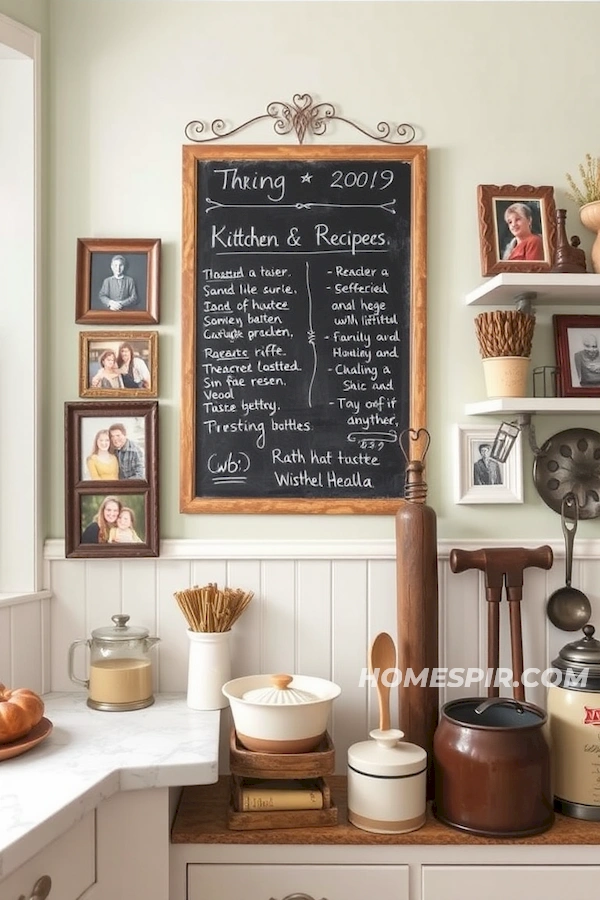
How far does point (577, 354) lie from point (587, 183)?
0.43 meters

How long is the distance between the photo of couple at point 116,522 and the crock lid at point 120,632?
0.75 ft

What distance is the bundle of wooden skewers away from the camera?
6.48ft

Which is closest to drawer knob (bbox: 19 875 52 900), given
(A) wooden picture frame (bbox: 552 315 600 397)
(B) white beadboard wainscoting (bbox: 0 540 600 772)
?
(B) white beadboard wainscoting (bbox: 0 540 600 772)

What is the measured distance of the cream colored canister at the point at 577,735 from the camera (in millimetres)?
1786

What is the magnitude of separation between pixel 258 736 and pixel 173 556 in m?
0.55

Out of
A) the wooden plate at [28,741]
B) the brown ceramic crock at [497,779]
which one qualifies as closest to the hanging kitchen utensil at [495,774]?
the brown ceramic crock at [497,779]

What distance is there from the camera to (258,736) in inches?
69.0

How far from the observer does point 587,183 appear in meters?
2.06

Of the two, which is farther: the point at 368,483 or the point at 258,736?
the point at 368,483

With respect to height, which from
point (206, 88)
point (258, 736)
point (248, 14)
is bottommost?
point (258, 736)

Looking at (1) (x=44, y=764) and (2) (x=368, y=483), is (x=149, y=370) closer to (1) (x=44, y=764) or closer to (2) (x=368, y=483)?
(2) (x=368, y=483)

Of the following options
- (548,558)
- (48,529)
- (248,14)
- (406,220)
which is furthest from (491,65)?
(48,529)

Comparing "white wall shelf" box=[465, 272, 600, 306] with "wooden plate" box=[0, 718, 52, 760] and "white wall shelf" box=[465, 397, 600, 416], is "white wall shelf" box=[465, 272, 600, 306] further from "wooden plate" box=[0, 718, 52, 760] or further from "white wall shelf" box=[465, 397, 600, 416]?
"wooden plate" box=[0, 718, 52, 760]

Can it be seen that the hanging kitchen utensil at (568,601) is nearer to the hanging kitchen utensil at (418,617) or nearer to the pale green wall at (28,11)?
the hanging kitchen utensil at (418,617)
